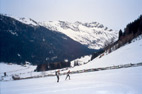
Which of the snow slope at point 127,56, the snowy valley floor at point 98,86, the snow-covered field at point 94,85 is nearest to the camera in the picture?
the snowy valley floor at point 98,86

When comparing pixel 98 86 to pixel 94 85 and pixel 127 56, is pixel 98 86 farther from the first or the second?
pixel 127 56

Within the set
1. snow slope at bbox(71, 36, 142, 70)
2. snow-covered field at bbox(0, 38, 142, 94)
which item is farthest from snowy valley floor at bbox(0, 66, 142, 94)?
snow slope at bbox(71, 36, 142, 70)

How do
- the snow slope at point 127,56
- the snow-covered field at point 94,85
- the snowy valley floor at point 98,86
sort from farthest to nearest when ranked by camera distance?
the snow slope at point 127,56 → the snow-covered field at point 94,85 → the snowy valley floor at point 98,86

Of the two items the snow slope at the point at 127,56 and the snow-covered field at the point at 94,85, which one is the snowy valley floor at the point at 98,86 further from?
the snow slope at the point at 127,56

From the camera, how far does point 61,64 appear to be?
458ft

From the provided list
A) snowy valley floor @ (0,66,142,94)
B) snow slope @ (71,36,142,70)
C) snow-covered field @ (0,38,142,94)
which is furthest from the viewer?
snow slope @ (71,36,142,70)

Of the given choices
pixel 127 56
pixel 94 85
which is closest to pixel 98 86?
pixel 94 85

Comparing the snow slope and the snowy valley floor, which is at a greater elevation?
the snow slope

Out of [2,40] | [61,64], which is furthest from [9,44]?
[61,64]

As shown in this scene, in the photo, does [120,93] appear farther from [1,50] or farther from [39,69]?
[1,50]

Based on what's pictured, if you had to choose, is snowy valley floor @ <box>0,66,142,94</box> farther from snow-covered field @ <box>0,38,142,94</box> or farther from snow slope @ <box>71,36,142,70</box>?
snow slope @ <box>71,36,142,70</box>

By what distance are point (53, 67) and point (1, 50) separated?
7506 centimetres

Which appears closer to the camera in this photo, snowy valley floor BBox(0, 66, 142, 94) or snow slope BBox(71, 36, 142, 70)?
snowy valley floor BBox(0, 66, 142, 94)

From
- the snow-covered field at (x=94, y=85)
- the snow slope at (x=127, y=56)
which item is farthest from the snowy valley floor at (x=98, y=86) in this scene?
the snow slope at (x=127, y=56)
